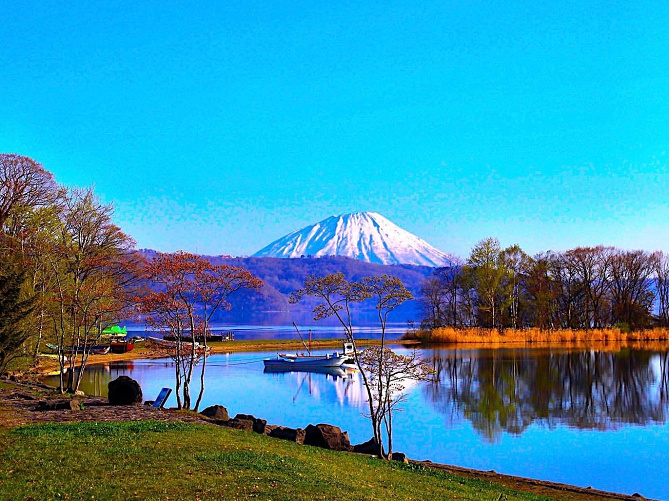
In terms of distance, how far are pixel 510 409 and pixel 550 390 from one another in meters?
6.60

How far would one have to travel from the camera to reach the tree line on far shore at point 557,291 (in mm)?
72875

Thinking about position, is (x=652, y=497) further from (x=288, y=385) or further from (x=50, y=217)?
(x=50, y=217)

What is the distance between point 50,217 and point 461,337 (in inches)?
1649

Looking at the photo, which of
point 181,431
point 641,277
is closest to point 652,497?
point 181,431

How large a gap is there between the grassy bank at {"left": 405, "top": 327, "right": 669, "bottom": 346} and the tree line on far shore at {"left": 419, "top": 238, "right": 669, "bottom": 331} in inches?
129

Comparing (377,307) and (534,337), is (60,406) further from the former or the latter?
(534,337)

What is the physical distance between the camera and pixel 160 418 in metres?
17.2

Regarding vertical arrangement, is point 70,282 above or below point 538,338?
above

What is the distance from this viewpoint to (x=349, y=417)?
25.1 metres

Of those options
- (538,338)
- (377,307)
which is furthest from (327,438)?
(538,338)

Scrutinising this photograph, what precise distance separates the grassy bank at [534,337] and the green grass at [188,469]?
168 feet

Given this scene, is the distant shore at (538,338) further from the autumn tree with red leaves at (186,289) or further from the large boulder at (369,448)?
the large boulder at (369,448)

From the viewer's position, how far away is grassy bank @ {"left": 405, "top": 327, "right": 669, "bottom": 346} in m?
64.8

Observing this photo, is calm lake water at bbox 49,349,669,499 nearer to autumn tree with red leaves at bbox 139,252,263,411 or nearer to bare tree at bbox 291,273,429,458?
bare tree at bbox 291,273,429,458
